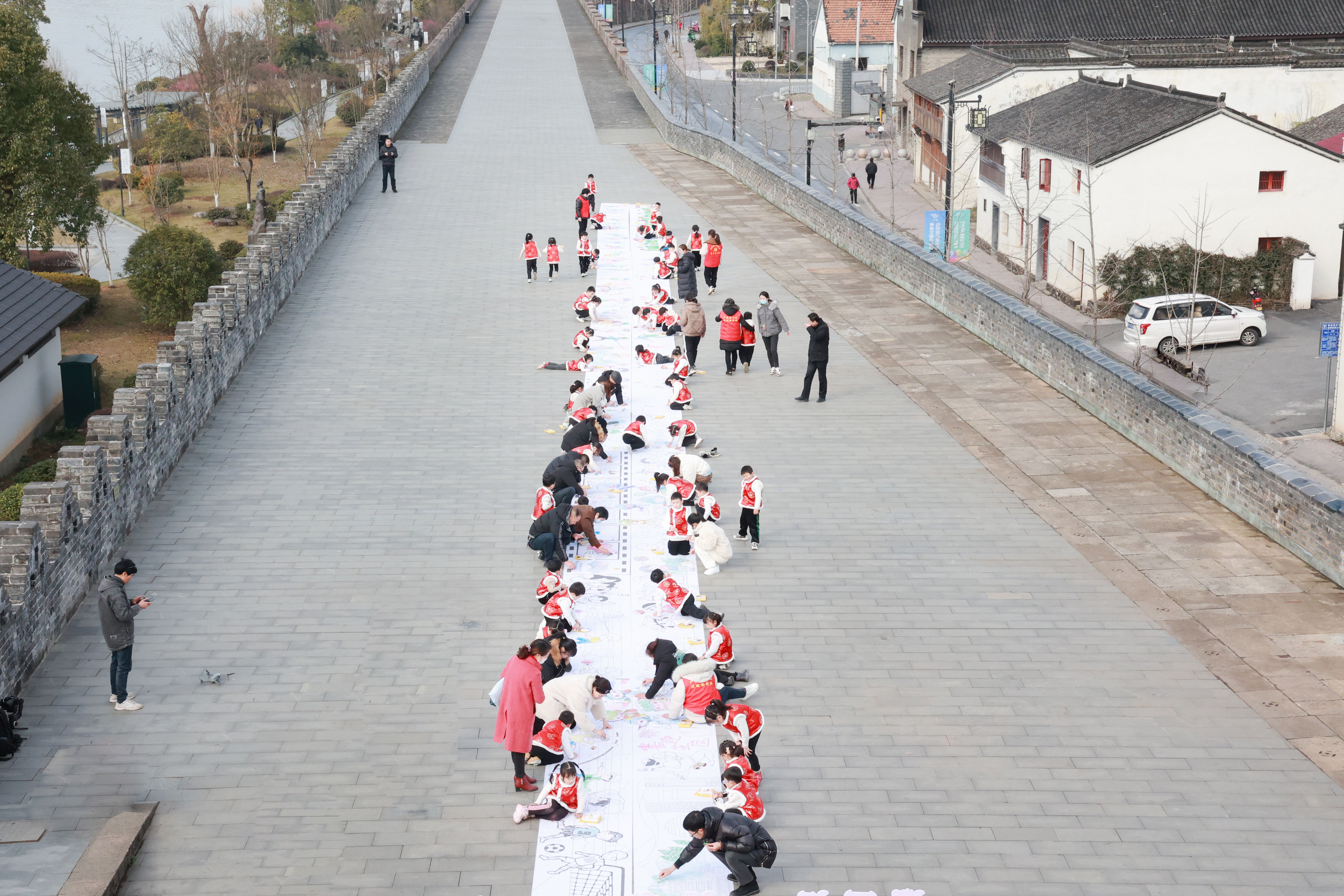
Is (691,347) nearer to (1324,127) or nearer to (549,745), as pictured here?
(549,745)

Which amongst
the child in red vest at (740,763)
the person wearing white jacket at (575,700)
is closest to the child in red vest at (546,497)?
the person wearing white jacket at (575,700)

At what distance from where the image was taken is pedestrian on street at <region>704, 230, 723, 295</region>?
3109 cm

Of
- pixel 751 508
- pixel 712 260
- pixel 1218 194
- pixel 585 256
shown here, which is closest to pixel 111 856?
pixel 751 508

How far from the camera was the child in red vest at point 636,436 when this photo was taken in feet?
71.1

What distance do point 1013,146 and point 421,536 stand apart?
36163mm

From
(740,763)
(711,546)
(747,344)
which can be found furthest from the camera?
(747,344)

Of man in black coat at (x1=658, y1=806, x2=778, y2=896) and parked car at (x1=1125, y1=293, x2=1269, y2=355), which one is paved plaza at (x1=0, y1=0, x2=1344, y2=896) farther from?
parked car at (x1=1125, y1=293, x2=1269, y2=355)

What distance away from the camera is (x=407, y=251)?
35219 mm

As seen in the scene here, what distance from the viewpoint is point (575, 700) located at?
13.5m

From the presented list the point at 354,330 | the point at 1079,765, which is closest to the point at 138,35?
the point at 354,330

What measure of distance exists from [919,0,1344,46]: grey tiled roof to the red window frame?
2928cm

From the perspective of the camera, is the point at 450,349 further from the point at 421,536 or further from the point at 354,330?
the point at 421,536

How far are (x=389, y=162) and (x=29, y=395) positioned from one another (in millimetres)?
16449

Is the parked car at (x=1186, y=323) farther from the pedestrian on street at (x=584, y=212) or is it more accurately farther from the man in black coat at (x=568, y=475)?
the man in black coat at (x=568, y=475)
